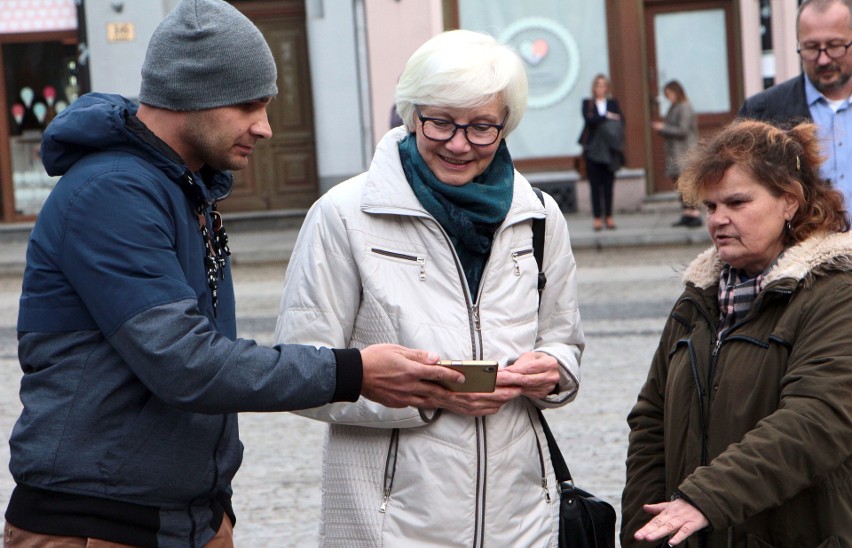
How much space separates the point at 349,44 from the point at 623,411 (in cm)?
1211

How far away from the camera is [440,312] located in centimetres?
300

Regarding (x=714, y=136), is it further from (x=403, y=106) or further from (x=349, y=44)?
(x=349, y=44)

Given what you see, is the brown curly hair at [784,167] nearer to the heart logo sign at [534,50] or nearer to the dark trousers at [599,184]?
the dark trousers at [599,184]

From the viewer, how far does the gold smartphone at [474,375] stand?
277cm

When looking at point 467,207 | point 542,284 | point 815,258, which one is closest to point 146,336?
point 467,207

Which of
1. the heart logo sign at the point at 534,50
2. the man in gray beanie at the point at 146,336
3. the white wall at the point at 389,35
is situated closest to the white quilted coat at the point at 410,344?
the man in gray beanie at the point at 146,336

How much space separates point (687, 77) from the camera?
18.5 metres

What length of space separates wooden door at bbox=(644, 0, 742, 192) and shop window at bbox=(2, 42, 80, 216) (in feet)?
27.4

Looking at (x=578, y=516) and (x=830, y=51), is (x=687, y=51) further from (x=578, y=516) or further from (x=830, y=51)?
(x=578, y=516)

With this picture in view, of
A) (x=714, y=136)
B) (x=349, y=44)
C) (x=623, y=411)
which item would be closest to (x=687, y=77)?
(x=349, y=44)

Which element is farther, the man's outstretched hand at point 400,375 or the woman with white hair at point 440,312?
the woman with white hair at point 440,312

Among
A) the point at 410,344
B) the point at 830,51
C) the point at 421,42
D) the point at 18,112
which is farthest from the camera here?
the point at 18,112

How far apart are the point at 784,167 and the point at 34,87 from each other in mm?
17475

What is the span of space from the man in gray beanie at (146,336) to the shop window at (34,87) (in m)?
17.1
